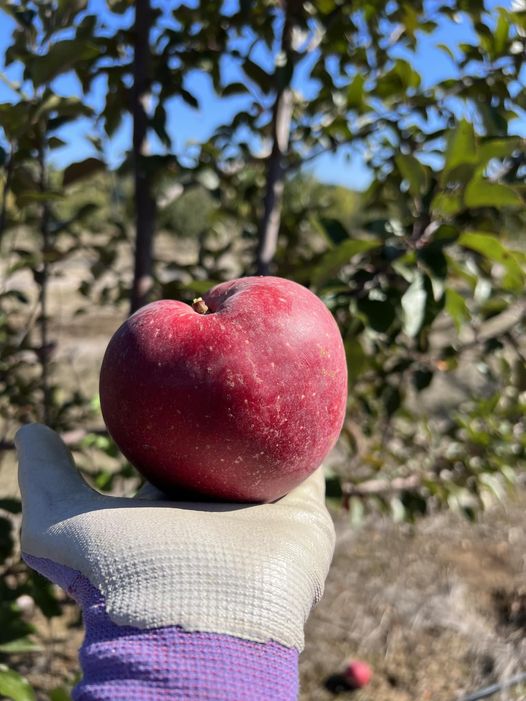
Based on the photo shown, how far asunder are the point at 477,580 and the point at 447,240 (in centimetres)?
225

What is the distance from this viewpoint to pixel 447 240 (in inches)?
52.4

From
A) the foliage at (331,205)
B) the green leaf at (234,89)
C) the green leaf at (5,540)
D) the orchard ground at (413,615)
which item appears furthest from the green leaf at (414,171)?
the green leaf at (5,540)

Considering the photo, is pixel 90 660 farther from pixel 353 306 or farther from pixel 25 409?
pixel 25 409

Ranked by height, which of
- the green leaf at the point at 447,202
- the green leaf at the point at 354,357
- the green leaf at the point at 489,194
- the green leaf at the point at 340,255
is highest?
the green leaf at the point at 489,194

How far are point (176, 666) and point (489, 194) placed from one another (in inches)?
42.7

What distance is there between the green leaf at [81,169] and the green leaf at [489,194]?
1014 millimetres

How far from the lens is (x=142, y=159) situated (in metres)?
1.69

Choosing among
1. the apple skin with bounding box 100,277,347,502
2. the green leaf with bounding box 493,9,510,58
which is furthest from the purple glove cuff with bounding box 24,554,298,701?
the green leaf with bounding box 493,9,510,58

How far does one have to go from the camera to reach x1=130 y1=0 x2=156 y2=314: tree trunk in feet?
5.46

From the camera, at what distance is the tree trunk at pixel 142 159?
1.66m

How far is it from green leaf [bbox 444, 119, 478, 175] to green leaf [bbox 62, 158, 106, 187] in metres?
0.97

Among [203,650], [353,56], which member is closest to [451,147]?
[353,56]

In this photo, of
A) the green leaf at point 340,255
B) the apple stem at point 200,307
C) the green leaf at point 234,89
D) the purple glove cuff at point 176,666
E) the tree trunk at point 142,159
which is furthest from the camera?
the green leaf at point 234,89

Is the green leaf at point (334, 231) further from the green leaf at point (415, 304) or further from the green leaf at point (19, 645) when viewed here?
the green leaf at point (19, 645)
